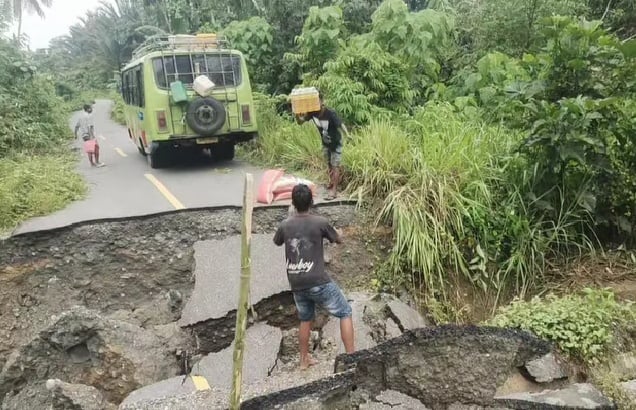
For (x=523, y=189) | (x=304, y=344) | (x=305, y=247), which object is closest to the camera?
(x=305, y=247)

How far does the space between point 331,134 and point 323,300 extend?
293cm

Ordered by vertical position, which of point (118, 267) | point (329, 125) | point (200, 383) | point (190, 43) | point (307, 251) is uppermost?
point (190, 43)

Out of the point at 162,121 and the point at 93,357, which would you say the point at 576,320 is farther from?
the point at 162,121

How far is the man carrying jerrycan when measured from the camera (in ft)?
20.4

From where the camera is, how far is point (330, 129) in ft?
21.4

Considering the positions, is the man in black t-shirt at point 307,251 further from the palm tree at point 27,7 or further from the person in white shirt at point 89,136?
the palm tree at point 27,7

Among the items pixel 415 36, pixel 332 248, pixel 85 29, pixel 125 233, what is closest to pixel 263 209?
pixel 332 248

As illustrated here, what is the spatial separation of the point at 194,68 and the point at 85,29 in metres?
39.6

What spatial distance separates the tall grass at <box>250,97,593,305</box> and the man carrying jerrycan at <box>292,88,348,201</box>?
0.78 ft

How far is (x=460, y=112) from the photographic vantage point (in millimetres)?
8289

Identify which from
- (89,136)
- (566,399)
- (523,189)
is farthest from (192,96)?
(566,399)

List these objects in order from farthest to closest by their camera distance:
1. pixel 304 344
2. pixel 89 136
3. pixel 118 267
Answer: pixel 89 136
pixel 118 267
pixel 304 344

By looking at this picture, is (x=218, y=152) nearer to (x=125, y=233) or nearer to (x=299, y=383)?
(x=125, y=233)

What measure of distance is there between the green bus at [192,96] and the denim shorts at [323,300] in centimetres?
513
